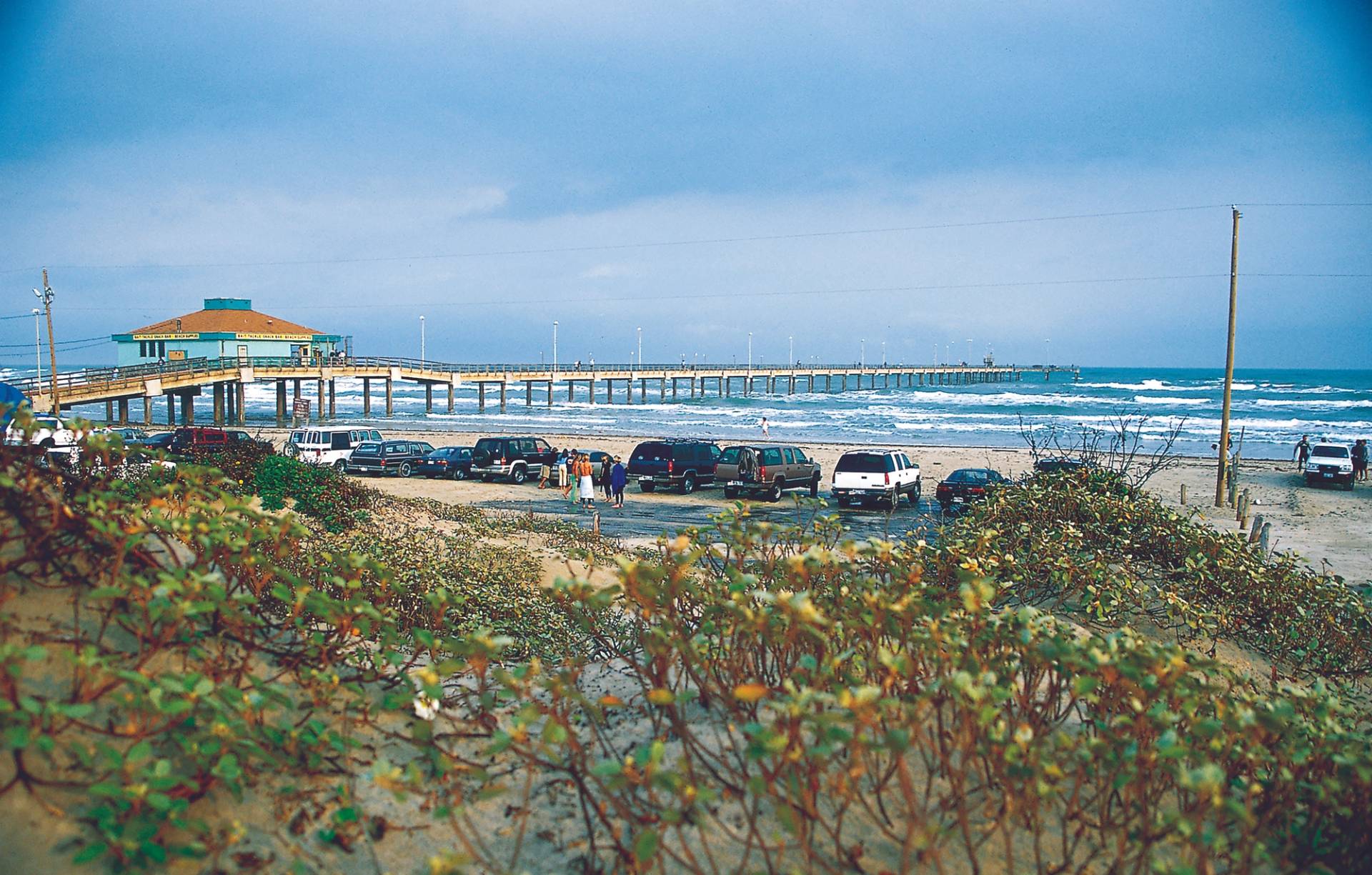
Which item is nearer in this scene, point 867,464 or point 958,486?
point 958,486

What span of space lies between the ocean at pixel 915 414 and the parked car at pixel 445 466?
22.8m

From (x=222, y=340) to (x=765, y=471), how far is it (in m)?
51.8

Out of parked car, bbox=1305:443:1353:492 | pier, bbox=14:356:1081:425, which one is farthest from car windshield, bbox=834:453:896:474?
pier, bbox=14:356:1081:425

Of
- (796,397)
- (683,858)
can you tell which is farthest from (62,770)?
(796,397)

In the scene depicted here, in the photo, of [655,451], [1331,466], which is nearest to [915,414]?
[1331,466]

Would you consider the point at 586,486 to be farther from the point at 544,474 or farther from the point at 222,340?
the point at 222,340

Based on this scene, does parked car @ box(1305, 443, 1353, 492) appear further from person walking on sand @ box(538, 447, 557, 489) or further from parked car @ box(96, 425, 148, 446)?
parked car @ box(96, 425, 148, 446)

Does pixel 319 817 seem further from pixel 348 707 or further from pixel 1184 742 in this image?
pixel 1184 742

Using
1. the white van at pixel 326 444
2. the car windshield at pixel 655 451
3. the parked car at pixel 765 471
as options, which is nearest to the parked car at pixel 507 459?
the car windshield at pixel 655 451

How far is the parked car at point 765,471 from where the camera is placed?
82.9 ft

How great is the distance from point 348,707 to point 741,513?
227cm

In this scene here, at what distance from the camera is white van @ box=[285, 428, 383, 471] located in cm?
2961

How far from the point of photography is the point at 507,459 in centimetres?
2905

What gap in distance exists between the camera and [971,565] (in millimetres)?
5230
